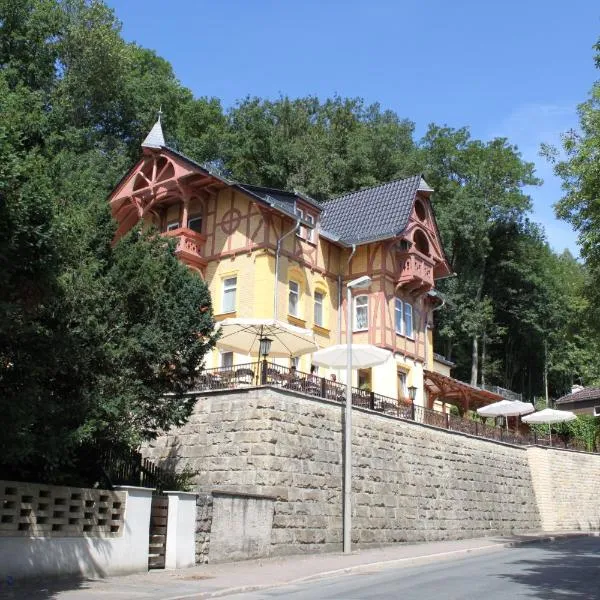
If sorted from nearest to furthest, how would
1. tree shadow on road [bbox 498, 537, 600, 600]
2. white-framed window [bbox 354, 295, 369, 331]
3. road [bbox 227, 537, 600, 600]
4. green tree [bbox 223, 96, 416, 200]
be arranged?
road [bbox 227, 537, 600, 600]
tree shadow on road [bbox 498, 537, 600, 600]
white-framed window [bbox 354, 295, 369, 331]
green tree [bbox 223, 96, 416, 200]

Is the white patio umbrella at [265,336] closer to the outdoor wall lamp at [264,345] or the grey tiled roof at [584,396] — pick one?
the outdoor wall lamp at [264,345]

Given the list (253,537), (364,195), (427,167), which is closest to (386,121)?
(427,167)

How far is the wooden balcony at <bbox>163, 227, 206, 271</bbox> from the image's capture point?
29.0m

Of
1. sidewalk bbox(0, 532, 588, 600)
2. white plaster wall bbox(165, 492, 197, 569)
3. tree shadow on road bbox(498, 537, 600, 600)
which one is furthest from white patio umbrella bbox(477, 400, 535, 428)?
white plaster wall bbox(165, 492, 197, 569)

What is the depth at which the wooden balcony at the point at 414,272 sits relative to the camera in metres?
32.7

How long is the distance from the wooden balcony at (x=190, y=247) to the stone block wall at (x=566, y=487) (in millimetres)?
17282

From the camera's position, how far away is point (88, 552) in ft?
42.8

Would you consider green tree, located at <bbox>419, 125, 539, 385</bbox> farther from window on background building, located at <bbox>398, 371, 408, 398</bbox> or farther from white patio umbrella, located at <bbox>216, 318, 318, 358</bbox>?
white patio umbrella, located at <bbox>216, 318, 318, 358</bbox>

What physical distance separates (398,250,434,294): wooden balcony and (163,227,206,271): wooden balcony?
28.8 ft

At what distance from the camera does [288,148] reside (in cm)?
4894

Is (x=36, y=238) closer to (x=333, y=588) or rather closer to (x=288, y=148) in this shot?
(x=333, y=588)

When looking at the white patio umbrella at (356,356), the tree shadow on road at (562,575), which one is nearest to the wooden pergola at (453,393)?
the white patio umbrella at (356,356)

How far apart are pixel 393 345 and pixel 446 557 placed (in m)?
12.8

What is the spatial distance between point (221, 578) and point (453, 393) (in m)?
26.6
